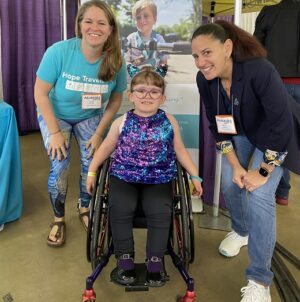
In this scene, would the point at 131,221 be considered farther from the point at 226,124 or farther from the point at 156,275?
the point at 226,124

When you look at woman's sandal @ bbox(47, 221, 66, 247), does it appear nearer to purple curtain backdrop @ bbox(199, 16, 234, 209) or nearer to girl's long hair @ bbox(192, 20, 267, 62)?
purple curtain backdrop @ bbox(199, 16, 234, 209)

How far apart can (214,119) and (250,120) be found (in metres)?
0.19

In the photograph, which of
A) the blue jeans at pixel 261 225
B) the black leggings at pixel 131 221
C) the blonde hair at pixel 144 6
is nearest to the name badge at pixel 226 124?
the blue jeans at pixel 261 225

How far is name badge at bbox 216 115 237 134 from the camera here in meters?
1.39

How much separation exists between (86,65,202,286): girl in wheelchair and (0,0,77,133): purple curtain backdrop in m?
2.56

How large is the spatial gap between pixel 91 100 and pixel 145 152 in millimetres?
449

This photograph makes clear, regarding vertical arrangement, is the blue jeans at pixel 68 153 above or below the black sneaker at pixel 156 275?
above

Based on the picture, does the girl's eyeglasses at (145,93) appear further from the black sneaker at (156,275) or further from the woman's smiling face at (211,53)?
the black sneaker at (156,275)

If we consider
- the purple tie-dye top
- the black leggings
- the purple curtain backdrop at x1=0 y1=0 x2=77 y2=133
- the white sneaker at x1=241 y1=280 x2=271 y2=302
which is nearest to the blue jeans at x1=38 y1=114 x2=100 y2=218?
Answer: the purple tie-dye top

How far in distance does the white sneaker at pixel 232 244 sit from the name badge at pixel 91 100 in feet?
3.14

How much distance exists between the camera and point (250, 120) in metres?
1.35

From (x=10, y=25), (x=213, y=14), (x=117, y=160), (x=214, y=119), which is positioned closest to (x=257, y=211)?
(x=214, y=119)

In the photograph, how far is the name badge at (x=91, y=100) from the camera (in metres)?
1.69

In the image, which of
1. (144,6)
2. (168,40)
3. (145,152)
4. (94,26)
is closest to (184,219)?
(145,152)
